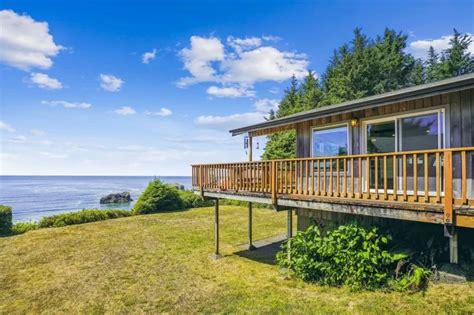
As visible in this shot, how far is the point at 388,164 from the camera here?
21.5 ft

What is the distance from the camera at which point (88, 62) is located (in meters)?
20.2

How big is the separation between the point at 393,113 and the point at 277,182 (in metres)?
3.36

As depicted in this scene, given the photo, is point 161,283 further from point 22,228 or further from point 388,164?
point 22,228

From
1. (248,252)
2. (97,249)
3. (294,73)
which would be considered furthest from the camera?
(294,73)

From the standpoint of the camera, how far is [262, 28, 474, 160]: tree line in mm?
28500

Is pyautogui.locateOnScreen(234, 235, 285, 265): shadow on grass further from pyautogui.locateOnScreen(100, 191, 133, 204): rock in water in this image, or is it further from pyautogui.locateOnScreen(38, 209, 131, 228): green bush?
pyautogui.locateOnScreen(100, 191, 133, 204): rock in water

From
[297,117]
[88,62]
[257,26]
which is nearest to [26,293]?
[297,117]

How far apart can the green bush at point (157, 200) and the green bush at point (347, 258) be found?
16.1 meters

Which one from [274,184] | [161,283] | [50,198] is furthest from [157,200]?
[50,198]

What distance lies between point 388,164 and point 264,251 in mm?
6225

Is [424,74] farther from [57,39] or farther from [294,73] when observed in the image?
[57,39]

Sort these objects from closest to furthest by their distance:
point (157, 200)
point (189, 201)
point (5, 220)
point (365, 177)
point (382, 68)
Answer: point (365, 177) < point (5, 220) < point (157, 200) < point (189, 201) < point (382, 68)

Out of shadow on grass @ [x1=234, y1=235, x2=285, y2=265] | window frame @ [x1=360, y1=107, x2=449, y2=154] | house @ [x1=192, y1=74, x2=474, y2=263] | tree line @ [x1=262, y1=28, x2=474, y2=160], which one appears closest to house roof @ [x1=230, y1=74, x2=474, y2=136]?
house @ [x1=192, y1=74, x2=474, y2=263]

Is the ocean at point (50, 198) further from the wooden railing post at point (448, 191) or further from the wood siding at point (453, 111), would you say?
the wooden railing post at point (448, 191)
